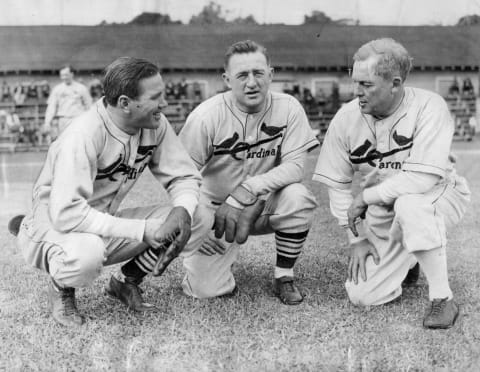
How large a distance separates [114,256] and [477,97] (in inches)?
797

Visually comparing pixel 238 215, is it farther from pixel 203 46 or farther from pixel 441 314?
pixel 203 46

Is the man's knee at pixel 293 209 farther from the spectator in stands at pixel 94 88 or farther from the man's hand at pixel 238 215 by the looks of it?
the spectator in stands at pixel 94 88

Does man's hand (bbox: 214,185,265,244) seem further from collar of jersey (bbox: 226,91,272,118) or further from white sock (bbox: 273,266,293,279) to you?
collar of jersey (bbox: 226,91,272,118)

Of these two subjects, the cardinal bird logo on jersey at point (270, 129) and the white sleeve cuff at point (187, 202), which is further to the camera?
the cardinal bird logo on jersey at point (270, 129)

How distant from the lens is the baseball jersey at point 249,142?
3.54m

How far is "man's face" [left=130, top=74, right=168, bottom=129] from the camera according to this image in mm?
3047

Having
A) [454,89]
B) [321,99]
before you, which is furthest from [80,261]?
[454,89]

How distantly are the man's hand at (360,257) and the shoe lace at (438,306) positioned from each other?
47cm

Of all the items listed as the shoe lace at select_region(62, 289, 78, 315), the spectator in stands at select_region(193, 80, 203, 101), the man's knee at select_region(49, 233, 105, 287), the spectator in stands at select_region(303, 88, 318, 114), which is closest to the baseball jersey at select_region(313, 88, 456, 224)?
the man's knee at select_region(49, 233, 105, 287)

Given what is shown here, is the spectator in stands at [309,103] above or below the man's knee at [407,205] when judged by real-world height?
below

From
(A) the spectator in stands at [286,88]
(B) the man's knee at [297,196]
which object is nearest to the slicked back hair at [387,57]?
(B) the man's knee at [297,196]

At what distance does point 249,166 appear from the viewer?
3672 millimetres

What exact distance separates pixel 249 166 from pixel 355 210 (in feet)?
2.26

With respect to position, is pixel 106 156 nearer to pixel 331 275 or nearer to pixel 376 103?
pixel 376 103
